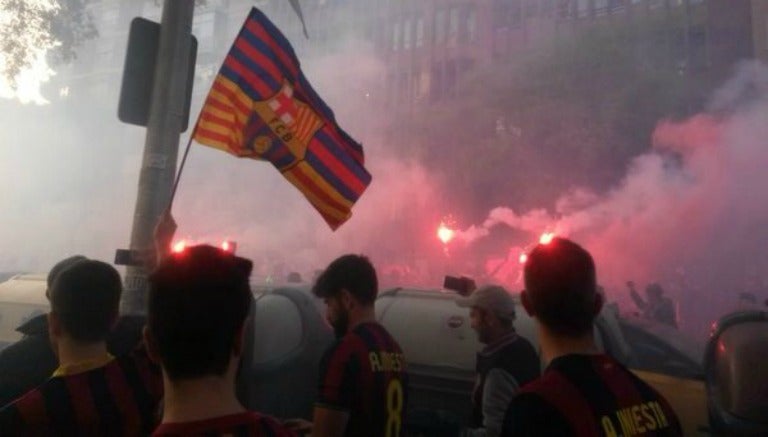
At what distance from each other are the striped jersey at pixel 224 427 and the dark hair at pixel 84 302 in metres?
1.10

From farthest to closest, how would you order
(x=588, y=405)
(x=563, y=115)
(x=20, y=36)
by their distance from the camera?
(x=563, y=115)
(x=20, y=36)
(x=588, y=405)

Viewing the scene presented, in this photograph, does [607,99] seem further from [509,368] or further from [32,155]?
[32,155]

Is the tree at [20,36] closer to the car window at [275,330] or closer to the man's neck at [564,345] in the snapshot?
the car window at [275,330]

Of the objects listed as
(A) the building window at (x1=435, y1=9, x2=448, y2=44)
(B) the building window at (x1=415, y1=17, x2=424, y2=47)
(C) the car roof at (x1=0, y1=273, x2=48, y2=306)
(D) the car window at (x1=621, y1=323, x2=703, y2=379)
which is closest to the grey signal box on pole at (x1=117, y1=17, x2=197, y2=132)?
(D) the car window at (x1=621, y1=323, x2=703, y2=379)

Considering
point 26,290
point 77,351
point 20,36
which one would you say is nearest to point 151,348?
point 77,351

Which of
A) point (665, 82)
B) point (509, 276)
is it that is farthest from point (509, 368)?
point (665, 82)

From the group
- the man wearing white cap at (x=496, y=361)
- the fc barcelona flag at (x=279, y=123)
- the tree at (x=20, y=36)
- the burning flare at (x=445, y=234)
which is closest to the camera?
the man wearing white cap at (x=496, y=361)

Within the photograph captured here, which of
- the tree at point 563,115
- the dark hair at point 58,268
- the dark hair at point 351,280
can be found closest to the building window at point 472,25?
the tree at point 563,115

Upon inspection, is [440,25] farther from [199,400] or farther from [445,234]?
[199,400]

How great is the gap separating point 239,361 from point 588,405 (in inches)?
40.8

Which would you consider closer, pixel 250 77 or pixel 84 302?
pixel 84 302

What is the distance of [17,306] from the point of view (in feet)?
27.5

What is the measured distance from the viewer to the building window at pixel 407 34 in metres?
36.4

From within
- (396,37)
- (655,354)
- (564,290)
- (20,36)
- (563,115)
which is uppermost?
(396,37)
